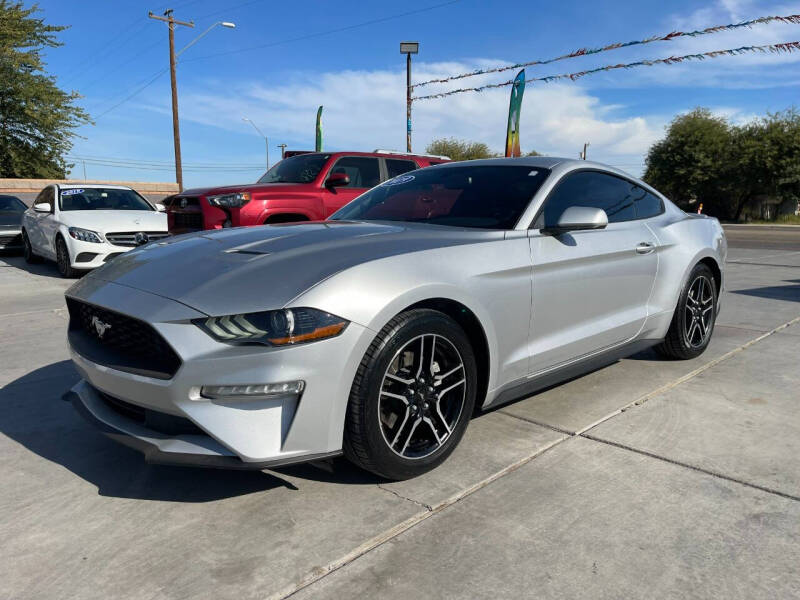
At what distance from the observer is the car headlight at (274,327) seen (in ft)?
7.41

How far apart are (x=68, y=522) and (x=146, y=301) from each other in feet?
2.97

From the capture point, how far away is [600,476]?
2762 mm

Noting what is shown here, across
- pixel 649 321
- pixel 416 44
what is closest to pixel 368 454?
pixel 649 321

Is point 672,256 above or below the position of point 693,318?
above

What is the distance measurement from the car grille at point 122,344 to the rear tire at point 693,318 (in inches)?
139

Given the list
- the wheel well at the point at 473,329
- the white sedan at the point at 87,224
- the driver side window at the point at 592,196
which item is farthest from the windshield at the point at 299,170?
the wheel well at the point at 473,329

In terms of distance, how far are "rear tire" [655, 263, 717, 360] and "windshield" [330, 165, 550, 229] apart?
1667 millimetres

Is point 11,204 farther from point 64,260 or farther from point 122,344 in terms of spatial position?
point 122,344

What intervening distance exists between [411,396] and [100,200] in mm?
9590

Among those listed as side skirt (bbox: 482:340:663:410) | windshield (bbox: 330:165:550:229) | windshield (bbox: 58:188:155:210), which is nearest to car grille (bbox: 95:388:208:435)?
side skirt (bbox: 482:340:663:410)

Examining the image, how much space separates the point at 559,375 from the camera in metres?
3.41

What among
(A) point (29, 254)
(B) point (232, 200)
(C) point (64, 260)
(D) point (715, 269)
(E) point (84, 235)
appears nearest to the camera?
(D) point (715, 269)

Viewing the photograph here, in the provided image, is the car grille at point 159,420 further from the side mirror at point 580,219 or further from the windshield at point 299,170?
the windshield at point 299,170

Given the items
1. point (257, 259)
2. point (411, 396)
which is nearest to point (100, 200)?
point (257, 259)
